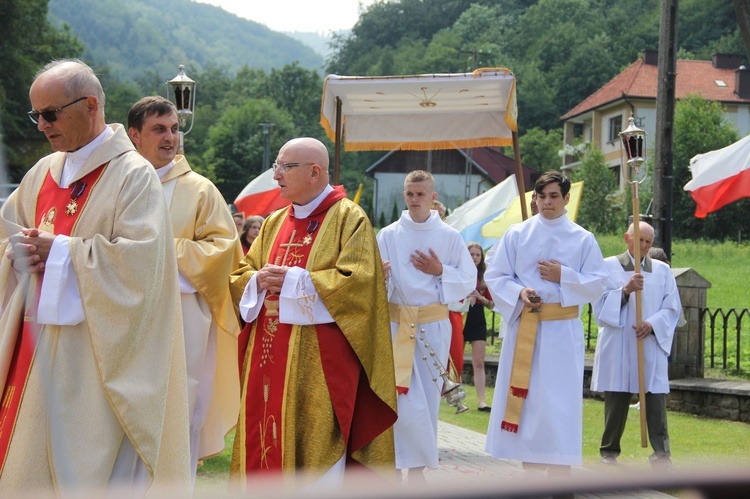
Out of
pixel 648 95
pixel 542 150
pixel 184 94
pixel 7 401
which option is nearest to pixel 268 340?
pixel 7 401

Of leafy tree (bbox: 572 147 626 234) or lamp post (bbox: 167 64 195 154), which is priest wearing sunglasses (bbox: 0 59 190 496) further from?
leafy tree (bbox: 572 147 626 234)

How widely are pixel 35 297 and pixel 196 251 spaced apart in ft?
5.87

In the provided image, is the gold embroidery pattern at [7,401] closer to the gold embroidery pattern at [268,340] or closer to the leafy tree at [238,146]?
the gold embroidery pattern at [268,340]

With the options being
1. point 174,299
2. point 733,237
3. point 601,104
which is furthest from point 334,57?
point 174,299

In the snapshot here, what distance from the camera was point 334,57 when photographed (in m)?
→ 112

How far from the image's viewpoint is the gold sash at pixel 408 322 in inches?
293

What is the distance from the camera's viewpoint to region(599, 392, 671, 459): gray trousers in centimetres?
837

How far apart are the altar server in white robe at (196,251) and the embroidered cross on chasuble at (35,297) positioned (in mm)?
1533

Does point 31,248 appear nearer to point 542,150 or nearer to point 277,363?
point 277,363

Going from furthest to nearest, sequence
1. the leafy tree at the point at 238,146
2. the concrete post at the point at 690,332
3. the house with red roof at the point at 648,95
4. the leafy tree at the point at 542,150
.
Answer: the leafy tree at the point at 238,146 → the leafy tree at the point at 542,150 → the house with red roof at the point at 648,95 → the concrete post at the point at 690,332

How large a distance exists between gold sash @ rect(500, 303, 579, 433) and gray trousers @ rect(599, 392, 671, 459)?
1.55 meters

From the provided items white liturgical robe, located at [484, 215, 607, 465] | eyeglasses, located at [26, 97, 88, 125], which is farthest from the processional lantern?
eyeglasses, located at [26, 97, 88, 125]

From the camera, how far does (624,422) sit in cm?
849

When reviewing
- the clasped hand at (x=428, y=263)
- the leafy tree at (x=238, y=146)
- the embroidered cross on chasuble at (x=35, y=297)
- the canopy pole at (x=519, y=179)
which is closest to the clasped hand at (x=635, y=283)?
the canopy pole at (x=519, y=179)
